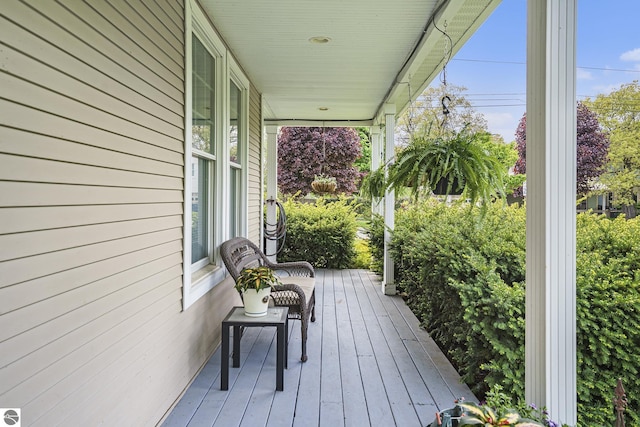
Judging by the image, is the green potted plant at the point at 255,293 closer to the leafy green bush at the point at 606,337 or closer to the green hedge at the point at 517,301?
A: the green hedge at the point at 517,301

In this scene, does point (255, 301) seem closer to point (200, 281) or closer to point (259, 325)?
point (259, 325)

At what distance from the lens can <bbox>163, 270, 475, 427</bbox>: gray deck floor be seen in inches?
90.7

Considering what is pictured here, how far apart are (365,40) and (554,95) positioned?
7.52ft

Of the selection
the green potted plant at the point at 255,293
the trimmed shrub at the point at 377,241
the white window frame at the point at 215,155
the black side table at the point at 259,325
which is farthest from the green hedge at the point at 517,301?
the trimmed shrub at the point at 377,241

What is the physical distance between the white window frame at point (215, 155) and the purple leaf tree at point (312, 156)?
7.63 metres

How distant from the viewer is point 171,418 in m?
2.26

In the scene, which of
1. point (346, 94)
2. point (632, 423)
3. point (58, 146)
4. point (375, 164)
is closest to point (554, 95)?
point (632, 423)

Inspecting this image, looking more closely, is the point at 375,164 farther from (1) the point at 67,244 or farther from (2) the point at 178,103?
(1) the point at 67,244

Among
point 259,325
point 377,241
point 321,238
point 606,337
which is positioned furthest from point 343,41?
point 321,238

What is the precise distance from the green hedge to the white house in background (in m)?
0.63

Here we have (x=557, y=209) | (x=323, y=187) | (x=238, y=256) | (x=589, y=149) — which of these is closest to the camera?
(x=557, y=209)

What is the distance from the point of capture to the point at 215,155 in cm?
340

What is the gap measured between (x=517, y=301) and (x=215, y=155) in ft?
8.32

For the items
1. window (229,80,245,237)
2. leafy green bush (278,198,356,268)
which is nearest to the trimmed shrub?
leafy green bush (278,198,356,268)
